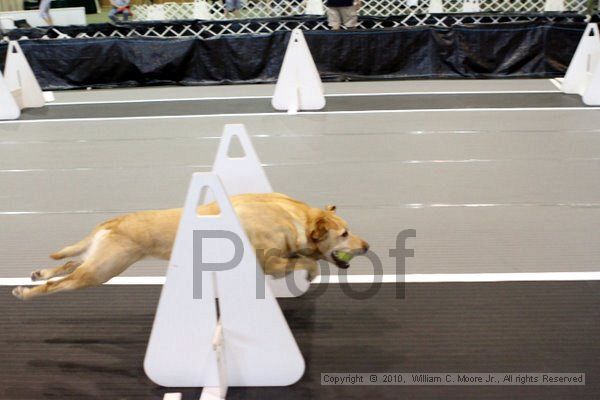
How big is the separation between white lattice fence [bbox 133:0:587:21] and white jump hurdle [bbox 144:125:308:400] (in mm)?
14595

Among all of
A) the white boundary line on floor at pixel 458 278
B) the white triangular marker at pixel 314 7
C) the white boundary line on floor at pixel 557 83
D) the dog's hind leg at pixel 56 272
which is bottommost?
the white boundary line on floor at pixel 557 83

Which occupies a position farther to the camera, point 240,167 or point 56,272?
point 240,167

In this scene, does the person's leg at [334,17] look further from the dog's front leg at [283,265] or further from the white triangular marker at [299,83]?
the dog's front leg at [283,265]

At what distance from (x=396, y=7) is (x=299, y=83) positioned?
31.4 feet

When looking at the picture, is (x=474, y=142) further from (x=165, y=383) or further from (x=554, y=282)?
(x=165, y=383)

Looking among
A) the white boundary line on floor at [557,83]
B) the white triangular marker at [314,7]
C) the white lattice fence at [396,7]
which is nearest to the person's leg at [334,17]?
the white boundary line on floor at [557,83]

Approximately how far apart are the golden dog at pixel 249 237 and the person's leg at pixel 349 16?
9220 millimetres

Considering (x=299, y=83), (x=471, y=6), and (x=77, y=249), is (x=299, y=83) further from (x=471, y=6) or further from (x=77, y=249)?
(x=471, y=6)

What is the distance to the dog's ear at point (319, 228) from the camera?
9.99 ft

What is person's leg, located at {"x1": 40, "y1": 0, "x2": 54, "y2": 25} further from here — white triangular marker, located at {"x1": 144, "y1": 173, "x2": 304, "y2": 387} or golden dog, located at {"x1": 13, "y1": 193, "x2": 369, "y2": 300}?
white triangular marker, located at {"x1": 144, "y1": 173, "x2": 304, "y2": 387}

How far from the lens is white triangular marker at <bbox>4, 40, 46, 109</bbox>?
899cm

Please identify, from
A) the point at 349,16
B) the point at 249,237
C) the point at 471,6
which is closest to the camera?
the point at 249,237

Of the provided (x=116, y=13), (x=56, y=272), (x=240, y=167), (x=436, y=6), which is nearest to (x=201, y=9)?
(x=116, y=13)

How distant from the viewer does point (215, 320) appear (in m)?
2.67
